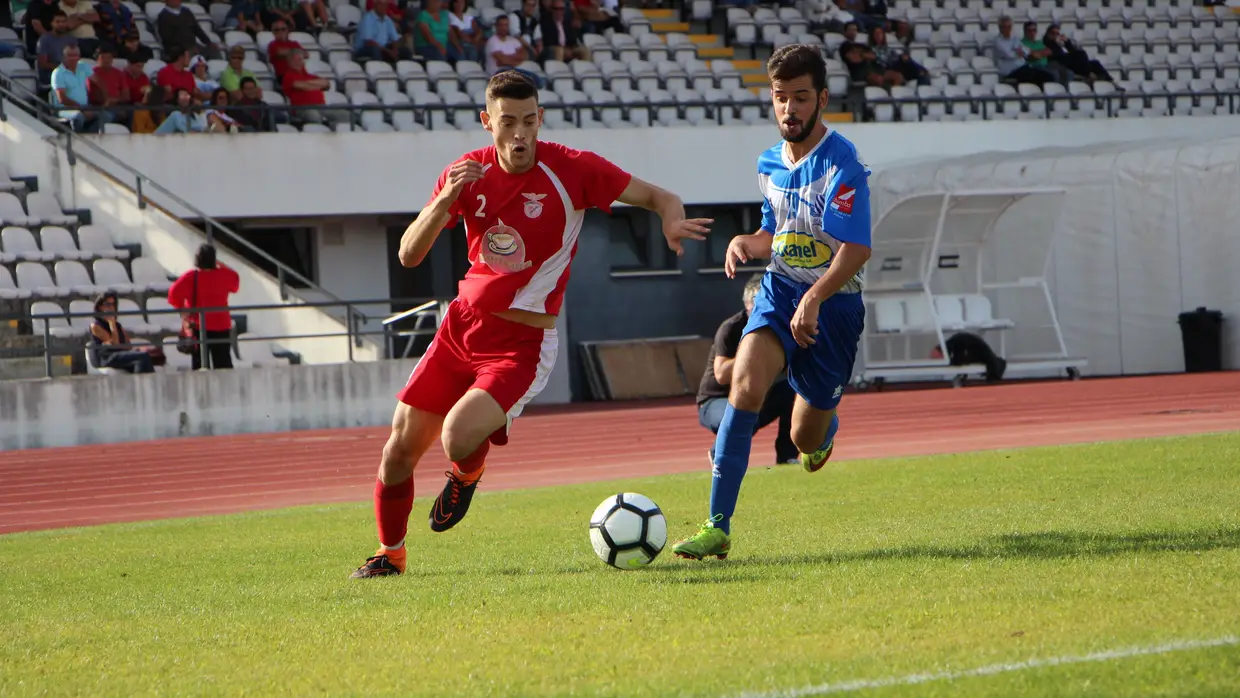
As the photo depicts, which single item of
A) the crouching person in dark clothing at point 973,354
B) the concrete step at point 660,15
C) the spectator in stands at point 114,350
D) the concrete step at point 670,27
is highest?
the concrete step at point 660,15

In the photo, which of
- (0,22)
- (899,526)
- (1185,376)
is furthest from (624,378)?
(899,526)

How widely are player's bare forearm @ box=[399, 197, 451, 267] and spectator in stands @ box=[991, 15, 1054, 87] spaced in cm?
2530

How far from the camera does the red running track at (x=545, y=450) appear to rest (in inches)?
527

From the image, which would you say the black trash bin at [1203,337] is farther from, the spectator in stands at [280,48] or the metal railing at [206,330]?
the spectator in stands at [280,48]

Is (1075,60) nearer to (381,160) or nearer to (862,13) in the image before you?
(862,13)

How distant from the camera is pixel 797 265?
7363 millimetres

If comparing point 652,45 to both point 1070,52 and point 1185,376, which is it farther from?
point 1185,376

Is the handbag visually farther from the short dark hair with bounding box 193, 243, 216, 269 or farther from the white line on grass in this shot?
the white line on grass

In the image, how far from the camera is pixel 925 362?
79.4 ft

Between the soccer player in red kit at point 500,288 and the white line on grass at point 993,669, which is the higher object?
the soccer player in red kit at point 500,288

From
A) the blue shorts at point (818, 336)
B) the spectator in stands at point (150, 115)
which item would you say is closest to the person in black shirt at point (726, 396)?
the blue shorts at point (818, 336)

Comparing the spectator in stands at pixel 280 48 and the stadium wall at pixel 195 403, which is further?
the spectator in stands at pixel 280 48

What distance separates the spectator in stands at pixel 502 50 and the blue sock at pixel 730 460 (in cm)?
1959

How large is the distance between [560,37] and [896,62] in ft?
21.6
